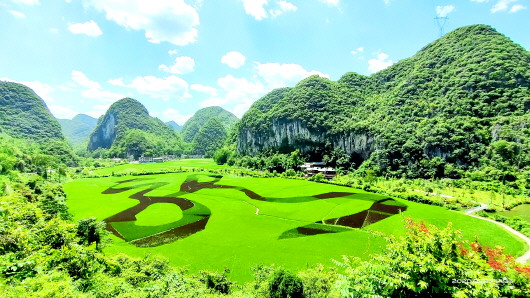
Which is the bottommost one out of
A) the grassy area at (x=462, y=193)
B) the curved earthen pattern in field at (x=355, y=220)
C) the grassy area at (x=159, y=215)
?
the grassy area at (x=159, y=215)

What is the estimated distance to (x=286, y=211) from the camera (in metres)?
45.4

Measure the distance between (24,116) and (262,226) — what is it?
196 m

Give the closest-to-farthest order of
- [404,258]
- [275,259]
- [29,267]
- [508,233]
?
[404,258], [29,267], [275,259], [508,233]

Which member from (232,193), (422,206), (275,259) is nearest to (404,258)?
(275,259)

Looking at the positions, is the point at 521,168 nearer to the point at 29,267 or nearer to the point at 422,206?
the point at 422,206

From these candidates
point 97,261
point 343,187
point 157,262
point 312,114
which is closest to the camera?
point 97,261

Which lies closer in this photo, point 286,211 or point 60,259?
point 60,259

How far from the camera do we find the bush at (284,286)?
15336 millimetres

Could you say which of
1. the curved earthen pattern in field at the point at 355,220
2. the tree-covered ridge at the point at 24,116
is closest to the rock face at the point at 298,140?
the curved earthen pattern in field at the point at 355,220

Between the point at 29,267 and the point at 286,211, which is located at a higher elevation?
the point at 29,267

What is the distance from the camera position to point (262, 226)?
124 ft

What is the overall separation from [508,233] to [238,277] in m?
37.9

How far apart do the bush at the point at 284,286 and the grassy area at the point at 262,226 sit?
7.78m

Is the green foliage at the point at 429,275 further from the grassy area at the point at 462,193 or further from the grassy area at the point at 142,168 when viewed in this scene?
the grassy area at the point at 142,168
